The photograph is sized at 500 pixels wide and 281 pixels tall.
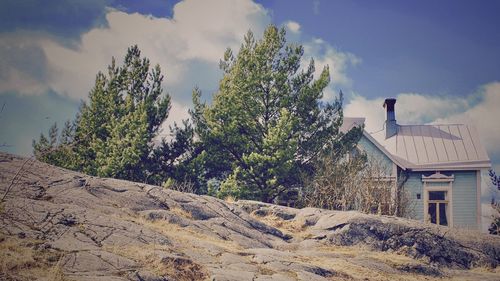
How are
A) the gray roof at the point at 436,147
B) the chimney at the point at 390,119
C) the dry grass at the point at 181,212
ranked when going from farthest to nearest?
1. the chimney at the point at 390,119
2. the gray roof at the point at 436,147
3. the dry grass at the point at 181,212

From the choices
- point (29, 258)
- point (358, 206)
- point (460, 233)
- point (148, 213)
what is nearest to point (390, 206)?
point (358, 206)

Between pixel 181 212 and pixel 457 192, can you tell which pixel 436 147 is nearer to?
pixel 457 192

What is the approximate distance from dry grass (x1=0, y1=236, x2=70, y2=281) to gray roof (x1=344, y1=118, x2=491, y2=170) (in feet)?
69.2

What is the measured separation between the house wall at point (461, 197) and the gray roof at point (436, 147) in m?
0.69

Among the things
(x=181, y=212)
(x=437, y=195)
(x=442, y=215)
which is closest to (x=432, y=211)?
(x=442, y=215)

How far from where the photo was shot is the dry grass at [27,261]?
227 inches

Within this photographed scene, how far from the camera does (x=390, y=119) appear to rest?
2755 cm

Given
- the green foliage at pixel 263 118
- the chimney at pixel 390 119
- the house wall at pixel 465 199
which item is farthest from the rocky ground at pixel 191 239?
the chimney at pixel 390 119

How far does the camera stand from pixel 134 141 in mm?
20297

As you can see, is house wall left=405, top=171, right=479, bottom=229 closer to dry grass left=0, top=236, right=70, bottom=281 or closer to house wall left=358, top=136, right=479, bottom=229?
house wall left=358, top=136, right=479, bottom=229

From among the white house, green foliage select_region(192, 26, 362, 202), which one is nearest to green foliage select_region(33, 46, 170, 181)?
green foliage select_region(192, 26, 362, 202)

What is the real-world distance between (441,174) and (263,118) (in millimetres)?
12071

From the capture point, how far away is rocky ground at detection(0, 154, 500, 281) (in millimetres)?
6996

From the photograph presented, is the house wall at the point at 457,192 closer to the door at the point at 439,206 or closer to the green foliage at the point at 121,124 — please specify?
the door at the point at 439,206
